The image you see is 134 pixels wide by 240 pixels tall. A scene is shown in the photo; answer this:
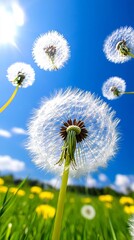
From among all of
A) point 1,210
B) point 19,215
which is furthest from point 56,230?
point 19,215

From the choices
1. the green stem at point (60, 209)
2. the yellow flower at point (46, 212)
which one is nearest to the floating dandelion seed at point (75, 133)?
the green stem at point (60, 209)

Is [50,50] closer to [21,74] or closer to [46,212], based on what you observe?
[21,74]

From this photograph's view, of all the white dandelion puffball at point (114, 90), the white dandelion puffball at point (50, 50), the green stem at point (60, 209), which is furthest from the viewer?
the white dandelion puffball at point (114, 90)

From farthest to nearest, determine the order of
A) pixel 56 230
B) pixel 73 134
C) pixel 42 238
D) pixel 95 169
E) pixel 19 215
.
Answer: pixel 19 215 < pixel 42 238 < pixel 95 169 < pixel 73 134 < pixel 56 230

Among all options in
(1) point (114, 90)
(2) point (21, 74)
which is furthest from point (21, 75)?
(1) point (114, 90)

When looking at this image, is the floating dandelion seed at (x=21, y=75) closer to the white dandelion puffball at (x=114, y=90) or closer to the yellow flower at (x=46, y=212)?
the white dandelion puffball at (x=114, y=90)

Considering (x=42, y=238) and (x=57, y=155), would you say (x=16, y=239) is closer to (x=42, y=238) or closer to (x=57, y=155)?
(x=42, y=238)

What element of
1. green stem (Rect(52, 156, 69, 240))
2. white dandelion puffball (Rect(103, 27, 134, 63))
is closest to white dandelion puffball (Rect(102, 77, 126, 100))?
white dandelion puffball (Rect(103, 27, 134, 63))
